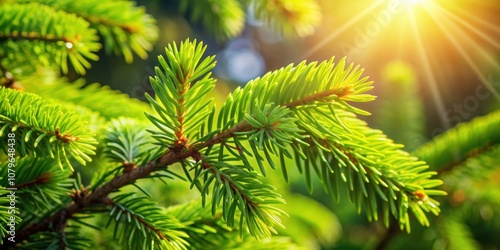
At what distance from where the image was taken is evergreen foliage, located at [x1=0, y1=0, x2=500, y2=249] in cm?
46

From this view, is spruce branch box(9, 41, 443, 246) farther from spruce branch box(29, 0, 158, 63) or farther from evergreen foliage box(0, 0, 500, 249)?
spruce branch box(29, 0, 158, 63)

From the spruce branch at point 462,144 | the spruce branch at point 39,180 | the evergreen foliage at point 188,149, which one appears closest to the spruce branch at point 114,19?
the evergreen foliage at point 188,149

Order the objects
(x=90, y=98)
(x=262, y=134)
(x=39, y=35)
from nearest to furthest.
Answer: (x=262, y=134) → (x=39, y=35) → (x=90, y=98)

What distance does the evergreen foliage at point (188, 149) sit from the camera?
460mm

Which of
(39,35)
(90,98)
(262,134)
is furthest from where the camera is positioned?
(90,98)

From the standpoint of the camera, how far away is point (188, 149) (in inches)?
18.9

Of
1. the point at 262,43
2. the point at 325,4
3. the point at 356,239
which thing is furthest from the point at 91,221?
the point at 262,43

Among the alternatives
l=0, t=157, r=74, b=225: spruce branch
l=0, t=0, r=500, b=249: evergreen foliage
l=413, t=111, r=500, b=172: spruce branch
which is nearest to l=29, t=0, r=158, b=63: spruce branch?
l=0, t=0, r=500, b=249: evergreen foliage

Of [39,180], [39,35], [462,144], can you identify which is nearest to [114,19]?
[39,35]

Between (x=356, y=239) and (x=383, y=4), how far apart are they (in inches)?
26.1

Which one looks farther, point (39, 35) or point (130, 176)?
point (39, 35)

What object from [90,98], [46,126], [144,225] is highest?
[90,98]

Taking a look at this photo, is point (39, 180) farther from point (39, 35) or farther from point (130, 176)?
point (39, 35)

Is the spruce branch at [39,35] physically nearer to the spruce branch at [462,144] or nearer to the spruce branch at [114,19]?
the spruce branch at [114,19]
